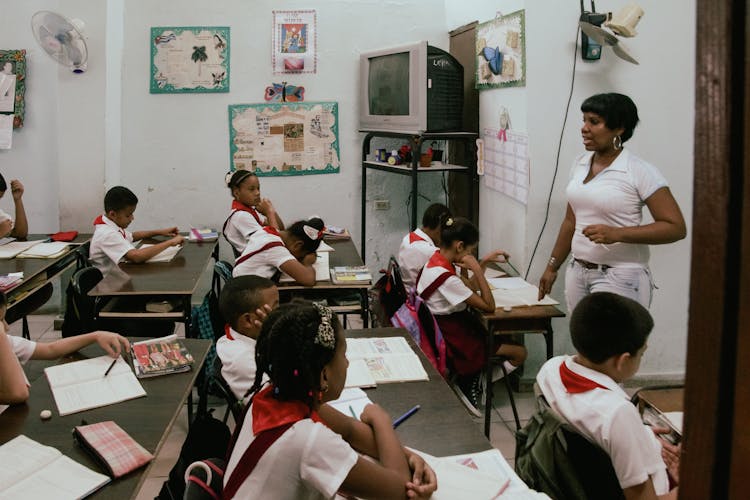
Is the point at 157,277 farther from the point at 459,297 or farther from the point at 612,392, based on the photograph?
the point at 612,392

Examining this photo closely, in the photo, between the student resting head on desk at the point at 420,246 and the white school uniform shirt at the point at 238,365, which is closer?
the white school uniform shirt at the point at 238,365

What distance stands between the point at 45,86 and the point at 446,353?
150 inches

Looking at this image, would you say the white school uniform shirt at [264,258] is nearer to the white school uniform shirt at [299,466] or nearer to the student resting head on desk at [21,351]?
the student resting head on desk at [21,351]

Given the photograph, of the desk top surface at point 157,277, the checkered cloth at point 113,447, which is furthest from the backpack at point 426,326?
the checkered cloth at point 113,447

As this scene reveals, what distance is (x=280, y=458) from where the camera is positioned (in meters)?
1.29

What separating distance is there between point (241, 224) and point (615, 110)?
7.78 ft

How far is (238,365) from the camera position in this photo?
2.06 metres

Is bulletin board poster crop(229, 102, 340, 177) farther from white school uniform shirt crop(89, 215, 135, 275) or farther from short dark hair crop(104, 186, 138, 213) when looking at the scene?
white school uniform shirt crop(89, 215, 135, 275)

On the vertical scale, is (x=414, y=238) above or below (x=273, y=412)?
above

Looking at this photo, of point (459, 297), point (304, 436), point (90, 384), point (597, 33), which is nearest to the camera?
point (304, 436)

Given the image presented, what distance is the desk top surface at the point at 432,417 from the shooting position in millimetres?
1641

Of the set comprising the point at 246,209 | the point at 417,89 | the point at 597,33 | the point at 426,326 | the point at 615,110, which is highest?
the point at 597,33

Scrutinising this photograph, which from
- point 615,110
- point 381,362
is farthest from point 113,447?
point 615,110

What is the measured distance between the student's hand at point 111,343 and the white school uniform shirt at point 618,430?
1.36 m
